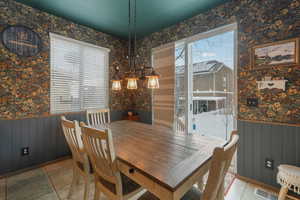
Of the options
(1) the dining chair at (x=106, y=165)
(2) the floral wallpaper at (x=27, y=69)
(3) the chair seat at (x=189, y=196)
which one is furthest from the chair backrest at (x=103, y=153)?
(2) the floral wallpaper at (x=27, y=69)

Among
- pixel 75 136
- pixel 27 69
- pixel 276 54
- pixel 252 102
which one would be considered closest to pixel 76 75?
pixel 27 69

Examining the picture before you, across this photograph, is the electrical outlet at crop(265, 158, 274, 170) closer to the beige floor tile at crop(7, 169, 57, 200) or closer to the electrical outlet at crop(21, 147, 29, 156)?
the beige floor tile at crop(7, 169, 57, 200)

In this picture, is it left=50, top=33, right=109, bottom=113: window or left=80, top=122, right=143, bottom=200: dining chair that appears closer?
left=80, top=122, right=143, bottom=200: dining chair

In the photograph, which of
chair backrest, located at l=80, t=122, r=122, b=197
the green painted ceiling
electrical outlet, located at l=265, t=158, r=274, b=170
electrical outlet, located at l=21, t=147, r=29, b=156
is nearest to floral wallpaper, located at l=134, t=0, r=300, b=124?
the green painted ceiling

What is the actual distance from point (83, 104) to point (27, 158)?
1.31 metres

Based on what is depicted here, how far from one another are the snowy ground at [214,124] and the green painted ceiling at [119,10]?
193cm

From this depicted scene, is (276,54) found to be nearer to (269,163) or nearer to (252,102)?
(252,102)

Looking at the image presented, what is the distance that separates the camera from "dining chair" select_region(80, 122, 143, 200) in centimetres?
108

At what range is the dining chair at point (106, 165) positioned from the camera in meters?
1.08

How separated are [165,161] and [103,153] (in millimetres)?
522

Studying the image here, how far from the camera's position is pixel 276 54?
1810 mm

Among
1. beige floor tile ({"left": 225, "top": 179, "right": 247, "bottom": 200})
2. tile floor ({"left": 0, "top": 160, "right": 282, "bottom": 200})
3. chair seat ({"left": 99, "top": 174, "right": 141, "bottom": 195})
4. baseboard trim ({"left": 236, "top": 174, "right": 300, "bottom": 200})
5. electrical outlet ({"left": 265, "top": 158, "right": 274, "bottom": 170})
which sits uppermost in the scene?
chair seat ({"left": 99, "top": 174, "right": 141, "bottom": 195})

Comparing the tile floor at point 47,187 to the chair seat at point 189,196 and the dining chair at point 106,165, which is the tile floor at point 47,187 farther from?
the chair seat at point 189,196

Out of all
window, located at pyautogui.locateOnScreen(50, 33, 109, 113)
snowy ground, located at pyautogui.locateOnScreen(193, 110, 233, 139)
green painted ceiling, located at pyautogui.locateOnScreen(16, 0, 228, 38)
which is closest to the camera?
green painted ceiling, located at pyautogui.locateOnScreen(16, 0, 228, 38)
